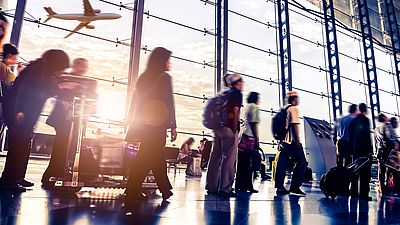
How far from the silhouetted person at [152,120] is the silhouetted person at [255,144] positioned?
4.77 feet

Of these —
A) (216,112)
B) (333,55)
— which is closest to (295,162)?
(216,112)

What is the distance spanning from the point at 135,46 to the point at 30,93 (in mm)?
4536

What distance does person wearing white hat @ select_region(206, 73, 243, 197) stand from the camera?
3.24 m

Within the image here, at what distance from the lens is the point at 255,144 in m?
3.88

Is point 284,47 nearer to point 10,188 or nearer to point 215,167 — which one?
point 215,167

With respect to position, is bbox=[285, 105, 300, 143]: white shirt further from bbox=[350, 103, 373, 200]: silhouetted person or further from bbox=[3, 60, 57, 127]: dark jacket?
bbox=[3, 60, 57, 127]: dark jacket

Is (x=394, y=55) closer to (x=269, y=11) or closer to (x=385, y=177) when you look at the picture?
(x=269, y=11)

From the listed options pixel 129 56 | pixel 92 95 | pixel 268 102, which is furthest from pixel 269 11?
pixel 92 95

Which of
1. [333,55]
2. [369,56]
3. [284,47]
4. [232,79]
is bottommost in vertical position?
[232,79]

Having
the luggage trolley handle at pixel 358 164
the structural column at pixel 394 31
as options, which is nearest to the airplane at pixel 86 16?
the luggage trolley handle at pixel 358 164

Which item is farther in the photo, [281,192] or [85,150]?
[281,192]

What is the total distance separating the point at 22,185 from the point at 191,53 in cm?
593

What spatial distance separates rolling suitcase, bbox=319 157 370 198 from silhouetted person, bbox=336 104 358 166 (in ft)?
0.62

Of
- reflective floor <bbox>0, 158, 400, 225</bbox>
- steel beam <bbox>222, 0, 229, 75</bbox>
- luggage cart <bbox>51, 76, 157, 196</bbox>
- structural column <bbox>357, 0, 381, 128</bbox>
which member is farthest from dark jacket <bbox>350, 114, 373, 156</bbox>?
structural column <bbox>357, 0, 381, 128</bbox>
